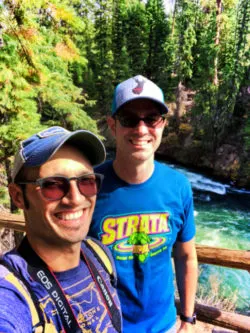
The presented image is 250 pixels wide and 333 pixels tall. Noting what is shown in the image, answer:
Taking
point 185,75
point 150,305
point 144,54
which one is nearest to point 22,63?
point 150,305

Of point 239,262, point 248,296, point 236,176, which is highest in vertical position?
point 239,262

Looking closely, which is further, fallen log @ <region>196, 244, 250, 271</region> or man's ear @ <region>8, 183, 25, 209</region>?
fallen log @ <region>196, 244, 250, 271</region>

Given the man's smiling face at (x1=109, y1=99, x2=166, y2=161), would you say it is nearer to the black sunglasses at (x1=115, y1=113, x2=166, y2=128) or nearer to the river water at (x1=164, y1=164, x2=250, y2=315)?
the black sunglasses at (x1=115, y1=113, x2=166, y2=128)

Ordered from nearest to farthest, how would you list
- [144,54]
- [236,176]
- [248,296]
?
1. [248,296]
2. [236,176]
3. [144,54]

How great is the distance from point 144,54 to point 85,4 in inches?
360

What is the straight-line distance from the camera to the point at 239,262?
2.41 metres

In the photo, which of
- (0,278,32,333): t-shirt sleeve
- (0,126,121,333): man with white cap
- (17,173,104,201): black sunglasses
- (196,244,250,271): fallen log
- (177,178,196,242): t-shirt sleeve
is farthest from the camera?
(196,244,250,271): fallen log

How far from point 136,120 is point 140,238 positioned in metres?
0.69

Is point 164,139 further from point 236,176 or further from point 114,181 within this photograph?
point 114,181

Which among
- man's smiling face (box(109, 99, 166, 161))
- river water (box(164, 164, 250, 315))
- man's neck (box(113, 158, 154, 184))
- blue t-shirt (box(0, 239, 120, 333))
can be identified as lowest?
river water (box(164, 164, 250, 315))

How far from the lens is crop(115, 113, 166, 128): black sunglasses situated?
1.77m

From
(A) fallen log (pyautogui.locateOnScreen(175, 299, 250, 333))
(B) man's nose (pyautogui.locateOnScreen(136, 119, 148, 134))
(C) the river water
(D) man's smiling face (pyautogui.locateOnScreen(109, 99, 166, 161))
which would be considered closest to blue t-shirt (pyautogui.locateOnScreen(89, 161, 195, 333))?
(D) man's smiling face (pyautogui.locateOnScreen(109, 99, 166, 161))

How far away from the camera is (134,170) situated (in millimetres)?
1785

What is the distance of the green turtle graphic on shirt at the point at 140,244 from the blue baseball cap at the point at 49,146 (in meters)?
0.59
